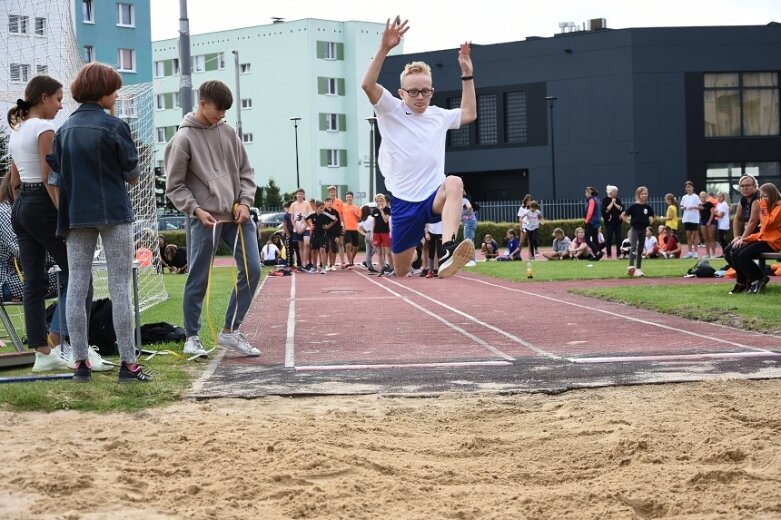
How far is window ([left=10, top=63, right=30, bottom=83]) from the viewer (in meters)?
13.5

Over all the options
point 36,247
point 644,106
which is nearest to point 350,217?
point 36,247

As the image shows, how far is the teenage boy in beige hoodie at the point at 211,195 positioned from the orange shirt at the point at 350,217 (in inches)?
643

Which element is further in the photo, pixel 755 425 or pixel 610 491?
pixel 755 425

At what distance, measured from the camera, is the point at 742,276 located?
44.0 feet

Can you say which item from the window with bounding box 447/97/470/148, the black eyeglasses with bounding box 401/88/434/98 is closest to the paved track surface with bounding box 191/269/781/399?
the black eyeglasses with bounding box 401/88/434/98

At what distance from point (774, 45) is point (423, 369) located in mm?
40592

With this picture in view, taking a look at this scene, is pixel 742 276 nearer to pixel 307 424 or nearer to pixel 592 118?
pixel 307 424

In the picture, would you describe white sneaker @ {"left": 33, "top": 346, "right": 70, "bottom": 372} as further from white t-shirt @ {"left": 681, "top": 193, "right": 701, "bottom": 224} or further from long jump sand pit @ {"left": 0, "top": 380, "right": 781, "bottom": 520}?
white t-shirt @ {"left": 681, "top": 193, "right": 701, "bottom": 224}

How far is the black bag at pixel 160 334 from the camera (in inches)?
351

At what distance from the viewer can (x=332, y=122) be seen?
67062 mm

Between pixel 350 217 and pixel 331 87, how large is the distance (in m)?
43.1

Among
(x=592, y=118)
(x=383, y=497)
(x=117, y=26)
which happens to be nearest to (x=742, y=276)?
(x=383, y=497)

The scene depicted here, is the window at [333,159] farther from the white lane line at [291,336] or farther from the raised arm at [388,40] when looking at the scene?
the raised arm at [388,40]

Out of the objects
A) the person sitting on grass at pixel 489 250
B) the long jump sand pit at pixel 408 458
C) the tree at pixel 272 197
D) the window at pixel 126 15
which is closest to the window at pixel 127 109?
the long jump sand pit at pixel 408 458
